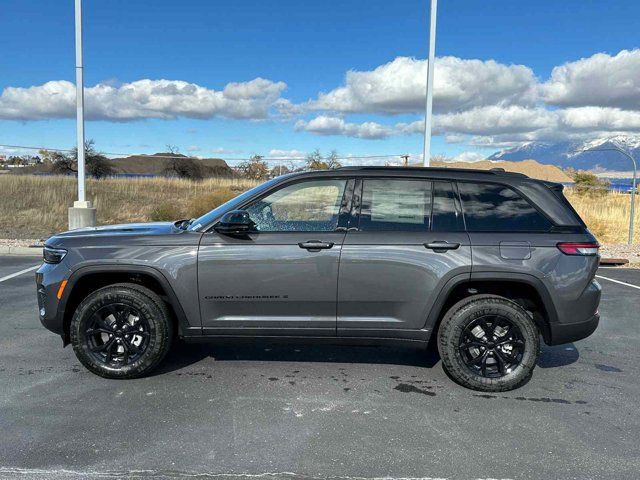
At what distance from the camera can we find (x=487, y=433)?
3525mm

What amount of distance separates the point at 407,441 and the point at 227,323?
1697mm

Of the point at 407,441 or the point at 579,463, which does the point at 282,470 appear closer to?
the point at 407,441

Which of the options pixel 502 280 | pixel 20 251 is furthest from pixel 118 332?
pixel 20 251

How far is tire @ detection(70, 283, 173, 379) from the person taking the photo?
13.8 feet

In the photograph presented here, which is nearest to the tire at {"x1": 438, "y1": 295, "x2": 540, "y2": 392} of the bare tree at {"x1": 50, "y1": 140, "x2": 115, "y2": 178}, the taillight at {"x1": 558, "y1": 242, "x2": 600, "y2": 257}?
the taillight at {"x1": 558, "y1": 242, "x2": 600, "y2": 257}

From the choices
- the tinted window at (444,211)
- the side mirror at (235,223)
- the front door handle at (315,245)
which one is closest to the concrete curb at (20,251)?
the side mirror at (235,223)

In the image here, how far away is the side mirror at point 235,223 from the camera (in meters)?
4.05

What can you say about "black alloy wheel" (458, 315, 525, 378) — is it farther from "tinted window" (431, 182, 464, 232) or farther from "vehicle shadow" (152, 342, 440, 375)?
"tinted window" (431, 182, 464, 232)

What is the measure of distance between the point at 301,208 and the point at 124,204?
18.2m

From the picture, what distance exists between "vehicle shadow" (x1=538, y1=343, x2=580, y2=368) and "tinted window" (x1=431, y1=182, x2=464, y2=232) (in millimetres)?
1778

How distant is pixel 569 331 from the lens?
4164 millimetres

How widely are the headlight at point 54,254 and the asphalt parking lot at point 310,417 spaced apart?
1008mm

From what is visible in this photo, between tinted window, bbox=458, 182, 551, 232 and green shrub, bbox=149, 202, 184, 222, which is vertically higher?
tinted window, bbox=458, 182, 551, 232

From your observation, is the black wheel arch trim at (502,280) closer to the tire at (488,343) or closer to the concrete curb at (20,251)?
the tire at (488,343)
